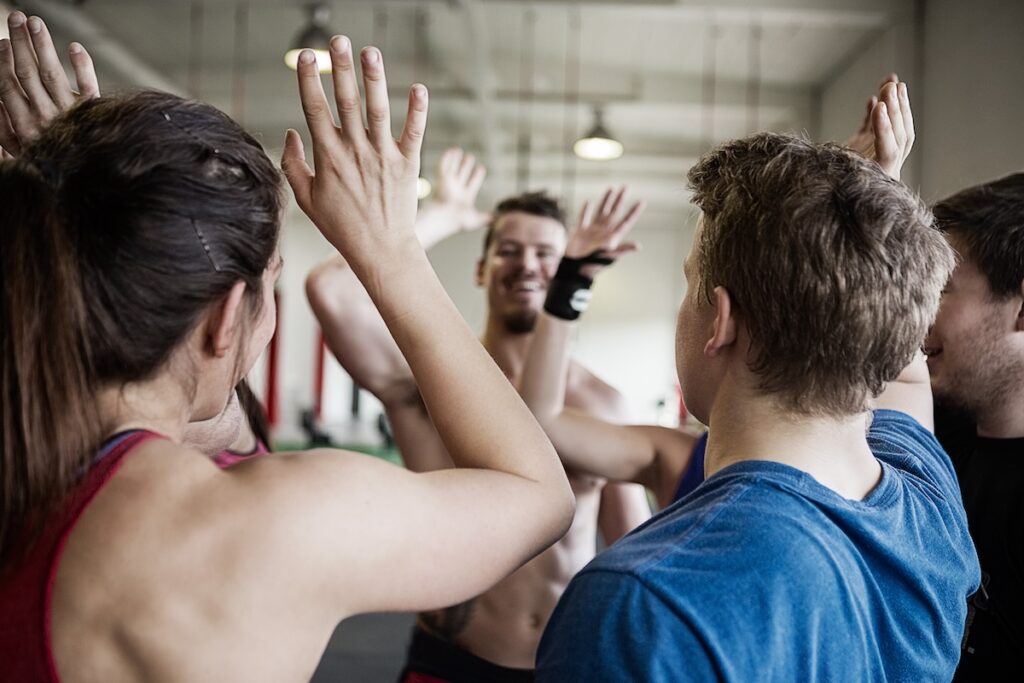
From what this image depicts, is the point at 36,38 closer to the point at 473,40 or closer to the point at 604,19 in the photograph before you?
the point at 473,40

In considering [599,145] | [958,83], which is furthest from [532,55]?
[958,83]

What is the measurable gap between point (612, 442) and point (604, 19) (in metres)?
5.67

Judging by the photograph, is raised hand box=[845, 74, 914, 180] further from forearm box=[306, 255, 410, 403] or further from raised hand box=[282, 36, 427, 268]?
forearm box=[306, 255, 410, 403]

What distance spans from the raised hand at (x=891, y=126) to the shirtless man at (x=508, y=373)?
27.4 inches

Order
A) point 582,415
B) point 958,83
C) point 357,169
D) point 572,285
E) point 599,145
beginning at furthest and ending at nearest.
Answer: point 599,145, point 958,83, point 582,415, point 572,285, point 357,169

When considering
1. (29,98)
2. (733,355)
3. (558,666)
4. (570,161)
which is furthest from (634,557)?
(570,161)

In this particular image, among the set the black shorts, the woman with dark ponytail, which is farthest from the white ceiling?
the woman with dark ponytail

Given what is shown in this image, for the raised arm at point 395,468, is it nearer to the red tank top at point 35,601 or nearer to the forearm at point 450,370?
the forearm at point 450,370

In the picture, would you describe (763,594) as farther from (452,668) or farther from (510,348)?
(510,348)

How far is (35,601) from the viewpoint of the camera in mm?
735

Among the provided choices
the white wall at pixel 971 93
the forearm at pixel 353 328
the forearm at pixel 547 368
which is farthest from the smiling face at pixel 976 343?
the white wall at pixel 971 93

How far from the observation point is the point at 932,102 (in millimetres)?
5879

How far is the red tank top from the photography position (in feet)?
2.38

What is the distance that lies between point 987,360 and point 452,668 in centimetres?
137
